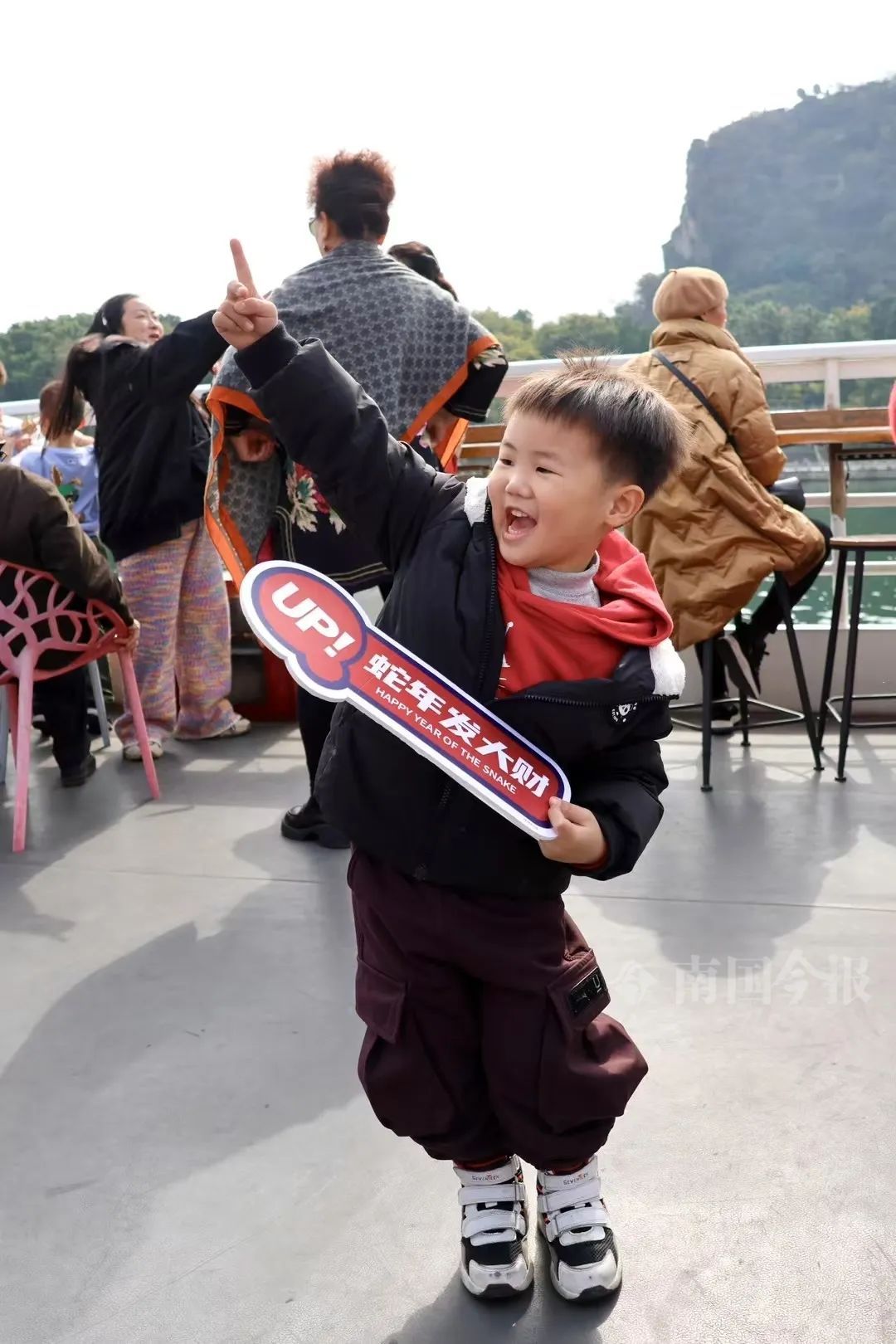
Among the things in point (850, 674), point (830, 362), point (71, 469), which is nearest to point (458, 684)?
point (850, 674)

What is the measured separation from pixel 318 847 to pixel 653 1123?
56.7 inches

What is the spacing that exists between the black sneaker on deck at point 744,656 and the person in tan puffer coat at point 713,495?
1.46ft

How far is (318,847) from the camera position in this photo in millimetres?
3096

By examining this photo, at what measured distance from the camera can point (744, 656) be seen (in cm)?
403

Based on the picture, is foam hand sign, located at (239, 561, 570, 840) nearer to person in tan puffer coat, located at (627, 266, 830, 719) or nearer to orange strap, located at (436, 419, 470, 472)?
orange strap, located at (436, 419, 470, 472)

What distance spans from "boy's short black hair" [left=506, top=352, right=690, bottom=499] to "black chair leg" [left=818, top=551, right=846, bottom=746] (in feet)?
7.56

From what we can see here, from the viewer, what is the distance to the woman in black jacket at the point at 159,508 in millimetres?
3691

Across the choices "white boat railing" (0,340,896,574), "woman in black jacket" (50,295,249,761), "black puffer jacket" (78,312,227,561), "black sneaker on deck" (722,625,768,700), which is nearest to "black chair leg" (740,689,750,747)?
"black sneaker on deck" (722,625,768,700)

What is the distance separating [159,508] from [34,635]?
0.74m

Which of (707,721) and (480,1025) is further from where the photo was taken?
(707,721)

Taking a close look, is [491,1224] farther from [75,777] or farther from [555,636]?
[75,777]

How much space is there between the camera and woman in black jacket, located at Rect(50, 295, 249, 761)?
3.69 m

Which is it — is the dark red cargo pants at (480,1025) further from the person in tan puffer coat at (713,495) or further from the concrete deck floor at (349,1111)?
the person in tan puffer coat at (713,495)

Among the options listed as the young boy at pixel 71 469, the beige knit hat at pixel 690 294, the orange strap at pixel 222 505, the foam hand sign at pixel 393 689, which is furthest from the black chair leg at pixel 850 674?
the young boy at pixel 71 469
